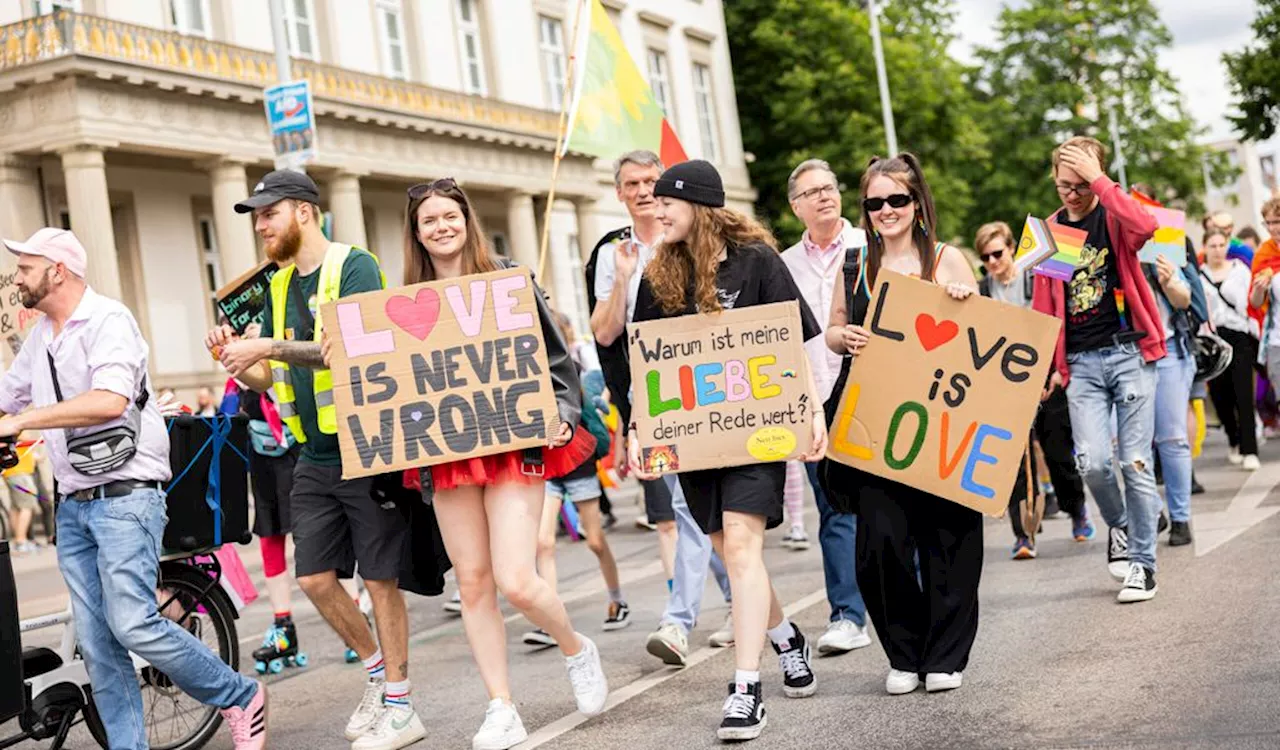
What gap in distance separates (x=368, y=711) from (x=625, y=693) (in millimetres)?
1054

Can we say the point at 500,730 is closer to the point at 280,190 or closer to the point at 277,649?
the point at 280,190

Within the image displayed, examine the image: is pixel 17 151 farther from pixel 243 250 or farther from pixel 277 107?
pixel 277 107

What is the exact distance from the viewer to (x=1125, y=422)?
796 centimetres

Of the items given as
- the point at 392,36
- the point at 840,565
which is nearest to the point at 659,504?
the point at 840,565

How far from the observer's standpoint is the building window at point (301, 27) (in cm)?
2914

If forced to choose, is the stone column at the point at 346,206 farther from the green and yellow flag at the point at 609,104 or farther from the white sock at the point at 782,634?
the white sock at the point at 782,634

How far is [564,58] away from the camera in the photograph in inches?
1487

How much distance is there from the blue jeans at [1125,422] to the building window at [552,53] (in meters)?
29.5

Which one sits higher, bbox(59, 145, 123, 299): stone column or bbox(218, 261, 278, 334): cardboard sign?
bbox(59, 145, 123, 299): stone column

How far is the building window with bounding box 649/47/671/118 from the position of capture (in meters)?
41.5

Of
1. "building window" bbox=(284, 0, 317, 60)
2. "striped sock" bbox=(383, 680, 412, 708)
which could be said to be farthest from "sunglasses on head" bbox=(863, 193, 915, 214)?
"building window" bbox=(284, 0, 317, 60)

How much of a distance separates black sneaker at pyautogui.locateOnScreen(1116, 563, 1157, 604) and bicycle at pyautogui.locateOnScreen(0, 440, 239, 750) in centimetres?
393

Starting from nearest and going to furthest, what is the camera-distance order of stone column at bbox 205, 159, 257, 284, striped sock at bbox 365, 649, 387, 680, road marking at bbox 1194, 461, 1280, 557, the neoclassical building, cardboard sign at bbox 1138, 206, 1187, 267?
striped sock at bbox 365, 649, 387, 680 → cardboard sign at bbox 1138, 206, 1187, 267 → road marking at bbox 1194, 461, 1280, 557 → the neoclassical building → stone column at bbox 205, 159, 257, 284

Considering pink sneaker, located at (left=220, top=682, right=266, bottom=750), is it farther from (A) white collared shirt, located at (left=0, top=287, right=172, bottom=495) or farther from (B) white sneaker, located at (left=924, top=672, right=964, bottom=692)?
(B) white sneaker, located at (left=924, top=672, right=964, bottom=692)
